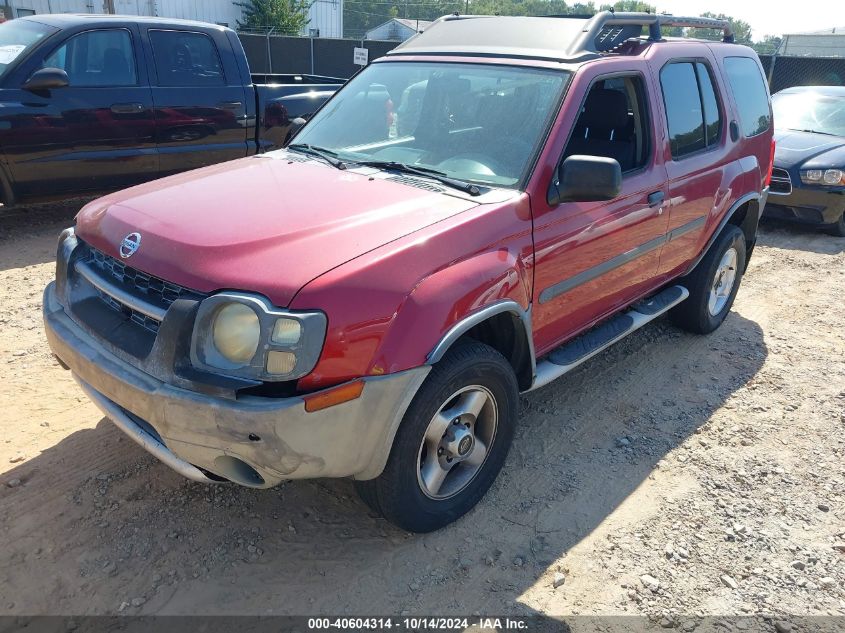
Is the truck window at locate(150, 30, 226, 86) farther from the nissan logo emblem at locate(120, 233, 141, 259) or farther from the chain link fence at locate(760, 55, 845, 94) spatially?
the chain link fence at locate(760, 55, 845, 94)

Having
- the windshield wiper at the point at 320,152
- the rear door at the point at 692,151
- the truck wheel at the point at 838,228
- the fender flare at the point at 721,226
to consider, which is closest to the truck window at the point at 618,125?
the rear door at the point at 692,151

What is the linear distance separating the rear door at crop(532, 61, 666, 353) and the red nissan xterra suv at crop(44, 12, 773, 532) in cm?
1

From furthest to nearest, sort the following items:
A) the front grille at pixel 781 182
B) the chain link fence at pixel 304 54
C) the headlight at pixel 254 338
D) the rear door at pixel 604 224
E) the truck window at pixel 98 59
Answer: the chain link fence at pixel 304 54 → the front grille at pixel 781 182 → the truck window at pixel 98 59 → the rear door at pixel 604 224 → the headlight at pixel 254 338

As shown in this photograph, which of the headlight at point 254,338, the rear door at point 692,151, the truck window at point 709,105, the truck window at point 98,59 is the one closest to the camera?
the headlight at point 254,338

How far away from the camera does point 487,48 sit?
150 inches

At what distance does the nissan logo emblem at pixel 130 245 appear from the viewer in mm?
2723

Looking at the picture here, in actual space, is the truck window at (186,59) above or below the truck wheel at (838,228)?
above

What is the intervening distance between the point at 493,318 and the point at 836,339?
146 inches

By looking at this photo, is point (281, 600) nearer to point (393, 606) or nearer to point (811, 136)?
point (393, 606)

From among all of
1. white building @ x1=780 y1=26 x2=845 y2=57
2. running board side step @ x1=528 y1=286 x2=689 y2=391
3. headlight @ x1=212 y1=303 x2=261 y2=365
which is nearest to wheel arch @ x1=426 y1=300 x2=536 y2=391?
running board side step @ x1=528 y1=286 x2=689 y2=391

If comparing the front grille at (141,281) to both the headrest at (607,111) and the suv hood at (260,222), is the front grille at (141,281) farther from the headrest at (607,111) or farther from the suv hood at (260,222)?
the headrest at (607,111)

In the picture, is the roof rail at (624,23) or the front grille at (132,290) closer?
the front grille at (132,290)

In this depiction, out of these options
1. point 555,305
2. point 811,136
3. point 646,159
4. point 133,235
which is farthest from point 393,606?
point 811,136

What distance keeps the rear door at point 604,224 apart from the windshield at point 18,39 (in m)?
5.30
